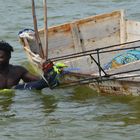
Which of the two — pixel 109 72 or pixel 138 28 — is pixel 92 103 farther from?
pixel 138 28

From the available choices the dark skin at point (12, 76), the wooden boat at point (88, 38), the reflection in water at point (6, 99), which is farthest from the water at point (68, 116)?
the wooden boat at point (88, 38)

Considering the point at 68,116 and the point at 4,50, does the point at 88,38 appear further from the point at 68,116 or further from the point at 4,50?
the point at 68,116

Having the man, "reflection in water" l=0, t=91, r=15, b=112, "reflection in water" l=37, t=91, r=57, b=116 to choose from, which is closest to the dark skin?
the man

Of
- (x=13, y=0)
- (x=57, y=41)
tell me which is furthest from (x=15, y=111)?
(x=13, y=0)

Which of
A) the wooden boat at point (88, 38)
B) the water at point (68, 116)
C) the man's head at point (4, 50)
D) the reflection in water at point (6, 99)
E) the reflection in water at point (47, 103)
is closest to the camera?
the water at point (68, 116)

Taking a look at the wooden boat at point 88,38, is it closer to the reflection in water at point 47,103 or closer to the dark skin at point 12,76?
the dark skin at point 12,76

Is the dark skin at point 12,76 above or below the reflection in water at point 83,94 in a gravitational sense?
above

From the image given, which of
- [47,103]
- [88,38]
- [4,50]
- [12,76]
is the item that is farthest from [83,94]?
[88,38]

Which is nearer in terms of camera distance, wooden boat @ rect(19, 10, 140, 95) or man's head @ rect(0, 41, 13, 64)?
man's head @ rect(0, 41, 13, 64)

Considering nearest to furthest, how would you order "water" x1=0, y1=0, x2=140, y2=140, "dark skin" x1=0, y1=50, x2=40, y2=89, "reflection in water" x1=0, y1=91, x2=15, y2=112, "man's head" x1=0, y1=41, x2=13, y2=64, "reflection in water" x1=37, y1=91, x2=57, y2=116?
"water" x1=0, y1=0, x2=140, y2=140 → "reflection in water" x1=37, y1=91, x2=57, y2=116 → "man's head" x1=0, y1=41, x2=13, y2=64 → "reflection in water" x1=0, y1=91, x2=15, y2=112 → "dark skin" x1=0, y1=50, x2=40, y2=89

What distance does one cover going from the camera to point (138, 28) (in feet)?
35.9

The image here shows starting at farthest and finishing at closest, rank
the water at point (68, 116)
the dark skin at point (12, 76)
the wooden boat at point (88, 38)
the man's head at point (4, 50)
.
Answer: the wooden boat at point (88, 38)
the dark skin at point (12, 76)
the man's head at point (4, 50)
the water at point (68, 116)

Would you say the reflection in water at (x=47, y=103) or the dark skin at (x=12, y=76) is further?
the dark skin at (x=12, y=76)

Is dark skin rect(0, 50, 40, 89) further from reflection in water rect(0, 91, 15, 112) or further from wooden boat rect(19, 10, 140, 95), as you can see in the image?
wooden boat rect(19, 10, 140, 95)
